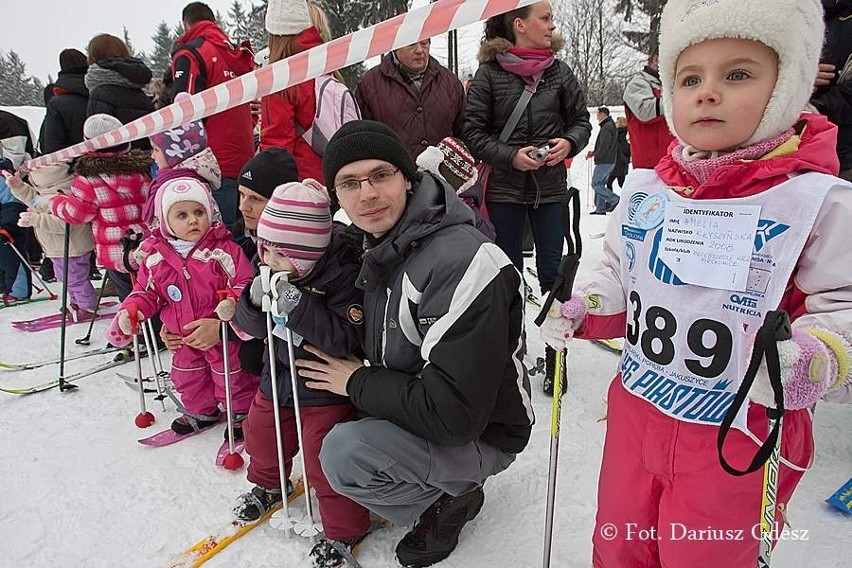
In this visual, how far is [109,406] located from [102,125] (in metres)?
2.03

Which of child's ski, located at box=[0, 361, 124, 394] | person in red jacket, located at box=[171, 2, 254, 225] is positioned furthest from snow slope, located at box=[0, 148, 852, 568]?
person in red jacket, located at box=[171, 2, 254, 225]

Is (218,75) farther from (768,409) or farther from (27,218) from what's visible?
(768,409)

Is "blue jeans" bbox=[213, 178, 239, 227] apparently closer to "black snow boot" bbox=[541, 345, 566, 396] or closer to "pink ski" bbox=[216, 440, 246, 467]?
"pink ski" bbox=[216, 440, 246, 467]

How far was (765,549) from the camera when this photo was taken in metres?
1.34

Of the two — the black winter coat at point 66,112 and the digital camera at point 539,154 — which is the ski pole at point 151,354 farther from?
the digital camera at point 539,154

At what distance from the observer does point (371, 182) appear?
6.46 ft

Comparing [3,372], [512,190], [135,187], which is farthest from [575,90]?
[3,372]

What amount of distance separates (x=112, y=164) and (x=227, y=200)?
3.02 ft

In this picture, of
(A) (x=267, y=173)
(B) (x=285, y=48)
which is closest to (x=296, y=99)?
(B) (x=285, y=48)

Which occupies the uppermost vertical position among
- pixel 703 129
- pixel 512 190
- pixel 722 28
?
pixel 722 28

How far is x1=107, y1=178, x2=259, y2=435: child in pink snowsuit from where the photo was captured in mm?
2965

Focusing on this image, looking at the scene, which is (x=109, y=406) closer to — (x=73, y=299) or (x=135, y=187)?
(x=135, y=187)

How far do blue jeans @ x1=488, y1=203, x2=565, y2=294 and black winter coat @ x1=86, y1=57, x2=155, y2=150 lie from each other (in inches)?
118

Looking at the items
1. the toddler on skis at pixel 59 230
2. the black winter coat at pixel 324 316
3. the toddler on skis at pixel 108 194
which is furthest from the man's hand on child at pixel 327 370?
the toddler on skis at pixel 59 230
